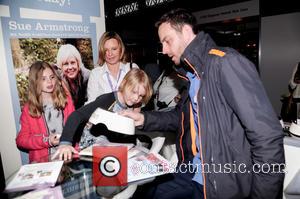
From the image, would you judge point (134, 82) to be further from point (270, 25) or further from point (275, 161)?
point (270, 25)

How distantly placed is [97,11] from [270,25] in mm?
4549

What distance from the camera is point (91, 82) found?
2705mm

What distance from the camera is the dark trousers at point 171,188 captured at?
68.1 inches

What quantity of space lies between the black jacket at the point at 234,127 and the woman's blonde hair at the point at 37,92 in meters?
1.49

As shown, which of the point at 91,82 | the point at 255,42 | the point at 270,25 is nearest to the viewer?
the point at 91,82

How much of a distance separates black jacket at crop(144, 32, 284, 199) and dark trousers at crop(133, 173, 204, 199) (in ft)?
1.33

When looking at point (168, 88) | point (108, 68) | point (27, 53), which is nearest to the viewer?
point (27, 53)

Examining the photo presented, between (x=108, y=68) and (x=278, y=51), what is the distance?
4.74 meters

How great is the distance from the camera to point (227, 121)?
4.17 ft

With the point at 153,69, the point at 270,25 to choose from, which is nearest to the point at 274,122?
the point at 153,69

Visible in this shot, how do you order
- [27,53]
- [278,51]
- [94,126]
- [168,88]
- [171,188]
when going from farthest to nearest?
[278,51]
[168,88]
[27,53]
[94,126]
[171,188]

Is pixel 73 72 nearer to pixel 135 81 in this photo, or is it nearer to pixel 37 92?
pixel 37 92

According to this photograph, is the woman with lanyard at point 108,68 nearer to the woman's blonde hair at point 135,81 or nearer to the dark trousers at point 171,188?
the woman's blonde hair at point 135,81

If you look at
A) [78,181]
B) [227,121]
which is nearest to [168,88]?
[78,181]
